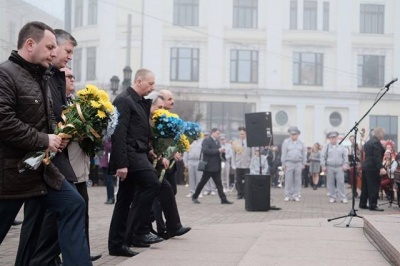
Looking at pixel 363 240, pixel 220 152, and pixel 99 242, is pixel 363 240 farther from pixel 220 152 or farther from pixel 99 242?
pixel 220 152

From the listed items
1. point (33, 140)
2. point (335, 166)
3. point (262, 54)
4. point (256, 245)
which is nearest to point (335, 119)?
point (262, 54)

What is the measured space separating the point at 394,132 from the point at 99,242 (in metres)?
42.7

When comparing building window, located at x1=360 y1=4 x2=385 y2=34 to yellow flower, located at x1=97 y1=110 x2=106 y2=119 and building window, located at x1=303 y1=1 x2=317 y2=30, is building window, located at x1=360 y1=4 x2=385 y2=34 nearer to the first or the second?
building window, located at x1=303 y1=1 x2=317 y2=30

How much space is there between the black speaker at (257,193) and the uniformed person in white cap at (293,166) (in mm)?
4709

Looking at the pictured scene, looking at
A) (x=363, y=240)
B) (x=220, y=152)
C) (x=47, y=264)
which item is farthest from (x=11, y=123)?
(x=220, y=152)

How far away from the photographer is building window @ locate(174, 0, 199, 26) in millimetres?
49562

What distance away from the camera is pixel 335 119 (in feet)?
165

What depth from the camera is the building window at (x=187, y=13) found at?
49562 mm

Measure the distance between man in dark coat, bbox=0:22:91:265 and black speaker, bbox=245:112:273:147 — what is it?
12986 millimetres

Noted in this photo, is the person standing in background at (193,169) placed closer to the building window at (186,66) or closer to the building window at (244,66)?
the building window at (186,66)

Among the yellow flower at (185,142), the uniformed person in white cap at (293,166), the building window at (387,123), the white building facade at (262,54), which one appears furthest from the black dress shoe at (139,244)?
the building window at (387,123)

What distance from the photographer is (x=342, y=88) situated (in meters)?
50.2

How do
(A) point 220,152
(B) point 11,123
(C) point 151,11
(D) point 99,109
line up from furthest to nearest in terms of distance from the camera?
(C) point 151,11
(A) point 220,152
(D) point 99,109
(B) point 11,123

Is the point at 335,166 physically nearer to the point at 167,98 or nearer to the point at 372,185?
the point at 372,185
